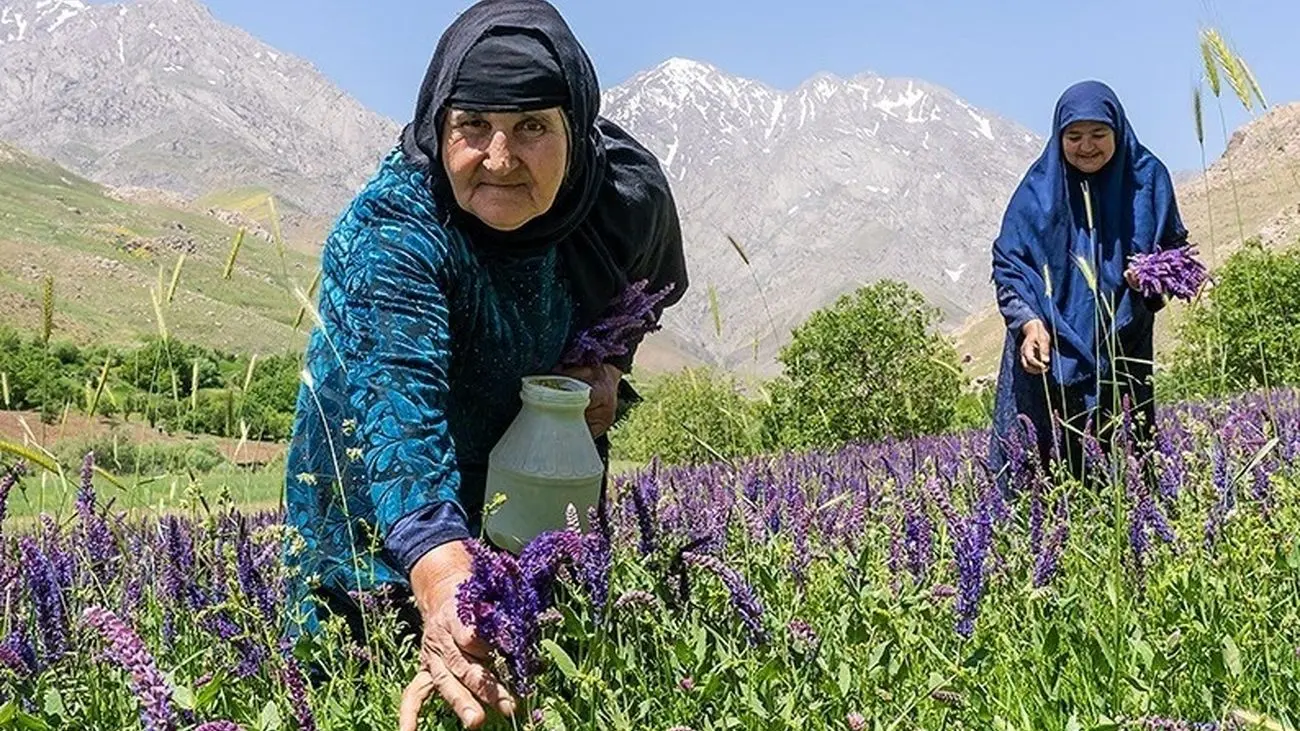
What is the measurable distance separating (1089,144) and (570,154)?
10.3 ft

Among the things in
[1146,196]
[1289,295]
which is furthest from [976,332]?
[1146,196]

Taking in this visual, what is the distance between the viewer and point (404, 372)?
2.22 m

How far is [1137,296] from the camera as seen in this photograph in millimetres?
4723

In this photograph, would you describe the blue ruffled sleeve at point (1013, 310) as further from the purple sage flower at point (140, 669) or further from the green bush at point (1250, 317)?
the green bush at point (1250, 317)

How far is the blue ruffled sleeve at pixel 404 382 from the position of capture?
2.06m

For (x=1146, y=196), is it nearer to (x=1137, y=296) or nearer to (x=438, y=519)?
(x=1137, y=296)

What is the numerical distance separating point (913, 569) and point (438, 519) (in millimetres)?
960

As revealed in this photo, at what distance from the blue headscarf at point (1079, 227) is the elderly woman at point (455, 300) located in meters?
2.39

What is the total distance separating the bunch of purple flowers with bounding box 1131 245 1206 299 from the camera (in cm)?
416

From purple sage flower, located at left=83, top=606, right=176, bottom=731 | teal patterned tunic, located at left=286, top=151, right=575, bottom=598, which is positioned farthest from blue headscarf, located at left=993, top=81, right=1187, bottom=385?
purple sage flower, located at left=83, top=606, right=176, bottom=731

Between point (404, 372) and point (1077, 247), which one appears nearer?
point (404, 372)

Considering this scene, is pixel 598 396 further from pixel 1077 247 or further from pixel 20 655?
pixel 1077 247

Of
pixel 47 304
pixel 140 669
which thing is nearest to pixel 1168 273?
pixel 47 304

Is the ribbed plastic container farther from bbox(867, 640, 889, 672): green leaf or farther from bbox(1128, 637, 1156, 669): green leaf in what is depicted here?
bbox(1128, 637, 1156, 669): green leaf
